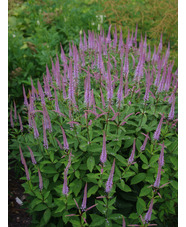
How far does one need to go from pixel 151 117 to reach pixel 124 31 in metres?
3.19

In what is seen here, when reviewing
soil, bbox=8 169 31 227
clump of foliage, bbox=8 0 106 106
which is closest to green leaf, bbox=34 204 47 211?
soil, bbox=8 169 31 227

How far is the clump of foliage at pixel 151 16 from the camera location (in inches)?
195

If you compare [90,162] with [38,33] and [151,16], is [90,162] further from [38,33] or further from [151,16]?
[151,16]

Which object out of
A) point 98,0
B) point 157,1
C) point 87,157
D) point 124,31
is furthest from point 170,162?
point 98,0

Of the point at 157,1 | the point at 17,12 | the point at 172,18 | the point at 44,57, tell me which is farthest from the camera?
the point at 17,12

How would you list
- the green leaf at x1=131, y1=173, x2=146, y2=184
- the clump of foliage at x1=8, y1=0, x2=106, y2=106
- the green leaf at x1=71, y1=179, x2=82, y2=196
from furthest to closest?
the clump of foliage at x1=8, y1=0, x2=106, y2=106
the green leaf at x1=131, y1=173, x2=146, y2=184
the green leaf at x1=71, y1=179, x2=82, y2=196

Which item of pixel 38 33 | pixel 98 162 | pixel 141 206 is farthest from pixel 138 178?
pixel 38 33

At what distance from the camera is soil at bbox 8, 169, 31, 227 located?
2973mm

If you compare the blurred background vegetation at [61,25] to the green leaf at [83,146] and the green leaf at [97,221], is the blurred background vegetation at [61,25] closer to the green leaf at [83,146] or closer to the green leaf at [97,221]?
the green leaf at [83,146]

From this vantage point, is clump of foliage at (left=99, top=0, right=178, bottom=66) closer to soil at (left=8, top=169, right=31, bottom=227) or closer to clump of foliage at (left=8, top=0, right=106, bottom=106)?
clump of foliage at (left=8, top=0, right=106, bottom=106)

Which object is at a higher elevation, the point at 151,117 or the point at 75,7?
the point at 75,7

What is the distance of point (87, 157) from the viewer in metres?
2.28

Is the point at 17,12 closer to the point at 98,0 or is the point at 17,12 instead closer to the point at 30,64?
the point at 98,0

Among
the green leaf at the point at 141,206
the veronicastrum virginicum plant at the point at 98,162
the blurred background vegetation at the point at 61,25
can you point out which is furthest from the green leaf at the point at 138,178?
the blurred background vegetation at the point at 61,25
